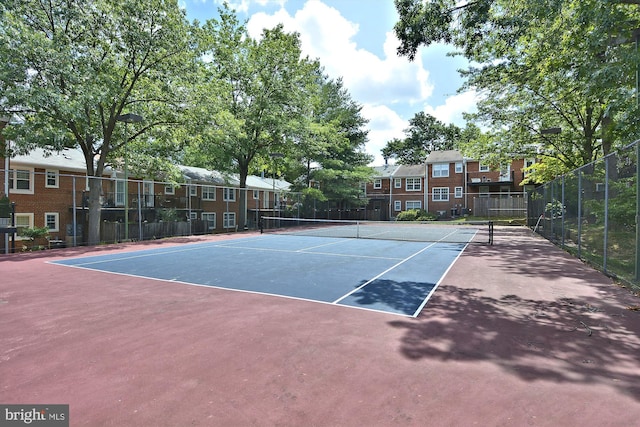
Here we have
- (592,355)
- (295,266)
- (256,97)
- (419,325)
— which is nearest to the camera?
(592,355)

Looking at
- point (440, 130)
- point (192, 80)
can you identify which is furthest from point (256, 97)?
point (440, 130)

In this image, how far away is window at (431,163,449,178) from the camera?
44125mm

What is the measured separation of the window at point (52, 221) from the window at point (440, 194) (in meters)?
38.9

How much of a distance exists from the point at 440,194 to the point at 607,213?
37.2 metres

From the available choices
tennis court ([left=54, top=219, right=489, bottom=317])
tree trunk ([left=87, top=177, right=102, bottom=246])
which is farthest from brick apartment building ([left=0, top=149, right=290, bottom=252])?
tennis court ([left=54, top=219, right=489, bottom=317])

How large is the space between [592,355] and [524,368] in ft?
3.39

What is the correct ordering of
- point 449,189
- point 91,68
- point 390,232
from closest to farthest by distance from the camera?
1. point 91,68
2. point 390,232
3. point 449,189

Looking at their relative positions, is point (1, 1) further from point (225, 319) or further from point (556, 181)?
point (556, 181)

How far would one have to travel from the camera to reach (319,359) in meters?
3.87

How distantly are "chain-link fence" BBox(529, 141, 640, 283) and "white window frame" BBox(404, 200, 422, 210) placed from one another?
31.5 m

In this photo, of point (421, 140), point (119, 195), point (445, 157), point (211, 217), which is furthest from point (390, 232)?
point (421, 140)

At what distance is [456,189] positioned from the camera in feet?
142

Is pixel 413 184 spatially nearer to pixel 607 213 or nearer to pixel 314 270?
pixel 607 213

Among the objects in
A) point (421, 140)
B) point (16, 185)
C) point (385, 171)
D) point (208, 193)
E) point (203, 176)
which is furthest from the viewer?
point (421, 140)
